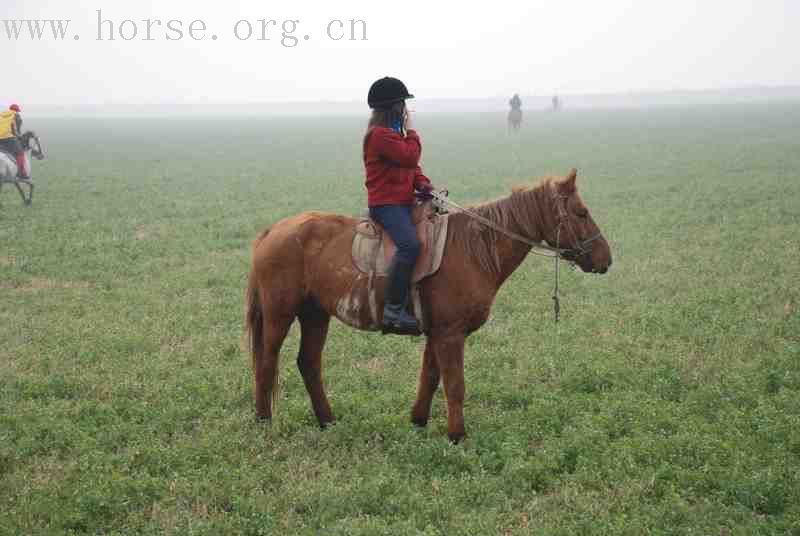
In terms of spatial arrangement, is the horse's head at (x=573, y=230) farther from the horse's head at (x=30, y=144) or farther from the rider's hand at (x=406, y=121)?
the horse's head at (x=30, y=144)

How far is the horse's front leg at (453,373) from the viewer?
20.2 feet

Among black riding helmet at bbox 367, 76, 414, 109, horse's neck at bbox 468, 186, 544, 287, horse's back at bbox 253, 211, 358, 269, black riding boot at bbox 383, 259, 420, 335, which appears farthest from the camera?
horse's back at bbox 253, 211, 358, 269

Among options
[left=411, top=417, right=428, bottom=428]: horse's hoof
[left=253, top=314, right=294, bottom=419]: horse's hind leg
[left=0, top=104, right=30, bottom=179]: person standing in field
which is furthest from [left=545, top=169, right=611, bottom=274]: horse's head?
[left=0, top=104, right=30, bottom=179]: person standing in field

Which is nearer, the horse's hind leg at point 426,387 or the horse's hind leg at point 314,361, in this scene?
the horse's hind leg at point 426,387

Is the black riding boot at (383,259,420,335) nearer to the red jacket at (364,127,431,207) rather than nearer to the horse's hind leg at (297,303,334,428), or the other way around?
the red jacket at (364,127,431,207)

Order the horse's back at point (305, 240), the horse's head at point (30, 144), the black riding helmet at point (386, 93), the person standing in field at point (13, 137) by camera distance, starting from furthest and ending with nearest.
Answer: the horse's head at point (30, 144), the person standing in field at point (13, 137), the horse's back at point (305, 240), the black riding helmet at point (386, 93)

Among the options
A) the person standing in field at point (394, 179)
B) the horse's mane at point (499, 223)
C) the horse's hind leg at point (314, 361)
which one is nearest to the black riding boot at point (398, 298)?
the person standing in field at point (394, 179)

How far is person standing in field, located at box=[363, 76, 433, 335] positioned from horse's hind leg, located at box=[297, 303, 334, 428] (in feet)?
3.02

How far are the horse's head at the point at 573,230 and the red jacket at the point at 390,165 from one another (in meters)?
1.20

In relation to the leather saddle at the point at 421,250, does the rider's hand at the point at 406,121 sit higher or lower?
higher

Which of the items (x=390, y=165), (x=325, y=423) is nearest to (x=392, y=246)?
(x=390, y=165)

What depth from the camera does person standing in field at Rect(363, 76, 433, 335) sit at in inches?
235

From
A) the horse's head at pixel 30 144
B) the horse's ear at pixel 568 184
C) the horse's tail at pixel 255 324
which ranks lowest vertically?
the horse's tail at pixel 255 324

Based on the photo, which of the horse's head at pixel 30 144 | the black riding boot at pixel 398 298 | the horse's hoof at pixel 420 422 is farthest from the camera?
the horse's head at pixel 30 144
